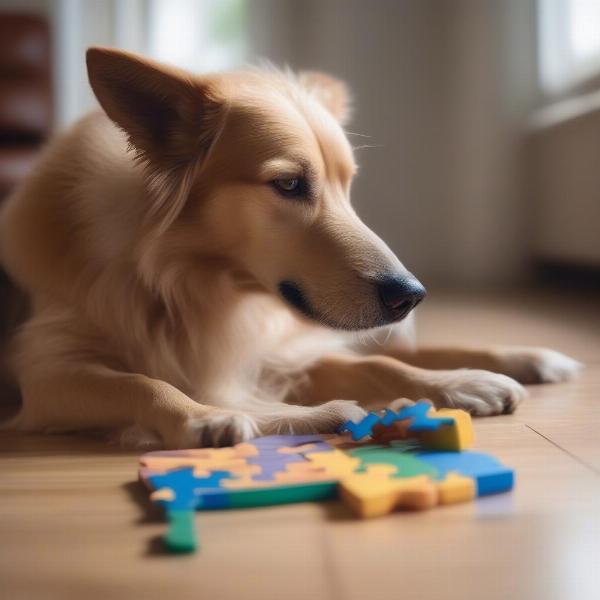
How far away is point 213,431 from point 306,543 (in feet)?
1.33

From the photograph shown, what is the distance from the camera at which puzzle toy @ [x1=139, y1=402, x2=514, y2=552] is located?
103 centimetres

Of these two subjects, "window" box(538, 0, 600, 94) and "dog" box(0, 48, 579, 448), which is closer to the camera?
"dog" box(0, 48, 579, 448)

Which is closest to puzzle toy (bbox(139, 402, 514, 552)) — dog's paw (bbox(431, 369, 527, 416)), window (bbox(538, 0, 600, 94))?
dog's paw (bbox(431, 369, 527, 416))

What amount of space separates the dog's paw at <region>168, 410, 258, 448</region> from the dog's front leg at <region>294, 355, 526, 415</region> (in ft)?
1.44

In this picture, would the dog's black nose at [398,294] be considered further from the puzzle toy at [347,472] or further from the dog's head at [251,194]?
the puzzle toy at [347,472]

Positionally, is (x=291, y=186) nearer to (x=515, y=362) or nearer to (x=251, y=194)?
(x=251, y=194)

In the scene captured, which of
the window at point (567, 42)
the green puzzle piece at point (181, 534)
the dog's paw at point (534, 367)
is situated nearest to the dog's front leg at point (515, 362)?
the dog's paw at point (534, 367)

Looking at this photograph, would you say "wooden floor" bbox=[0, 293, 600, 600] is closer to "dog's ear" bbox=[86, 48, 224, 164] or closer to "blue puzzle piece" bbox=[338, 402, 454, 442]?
"blue puzzle piece" bbox=[338, 402, 454, 442]

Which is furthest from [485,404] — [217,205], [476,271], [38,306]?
[476,271]

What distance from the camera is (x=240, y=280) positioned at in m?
1.69

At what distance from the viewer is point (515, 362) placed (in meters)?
1.94

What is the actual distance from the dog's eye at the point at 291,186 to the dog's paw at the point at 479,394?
46 centimetres

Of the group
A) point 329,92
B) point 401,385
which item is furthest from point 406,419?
point 329,92

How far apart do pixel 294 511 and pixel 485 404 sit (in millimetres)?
647
